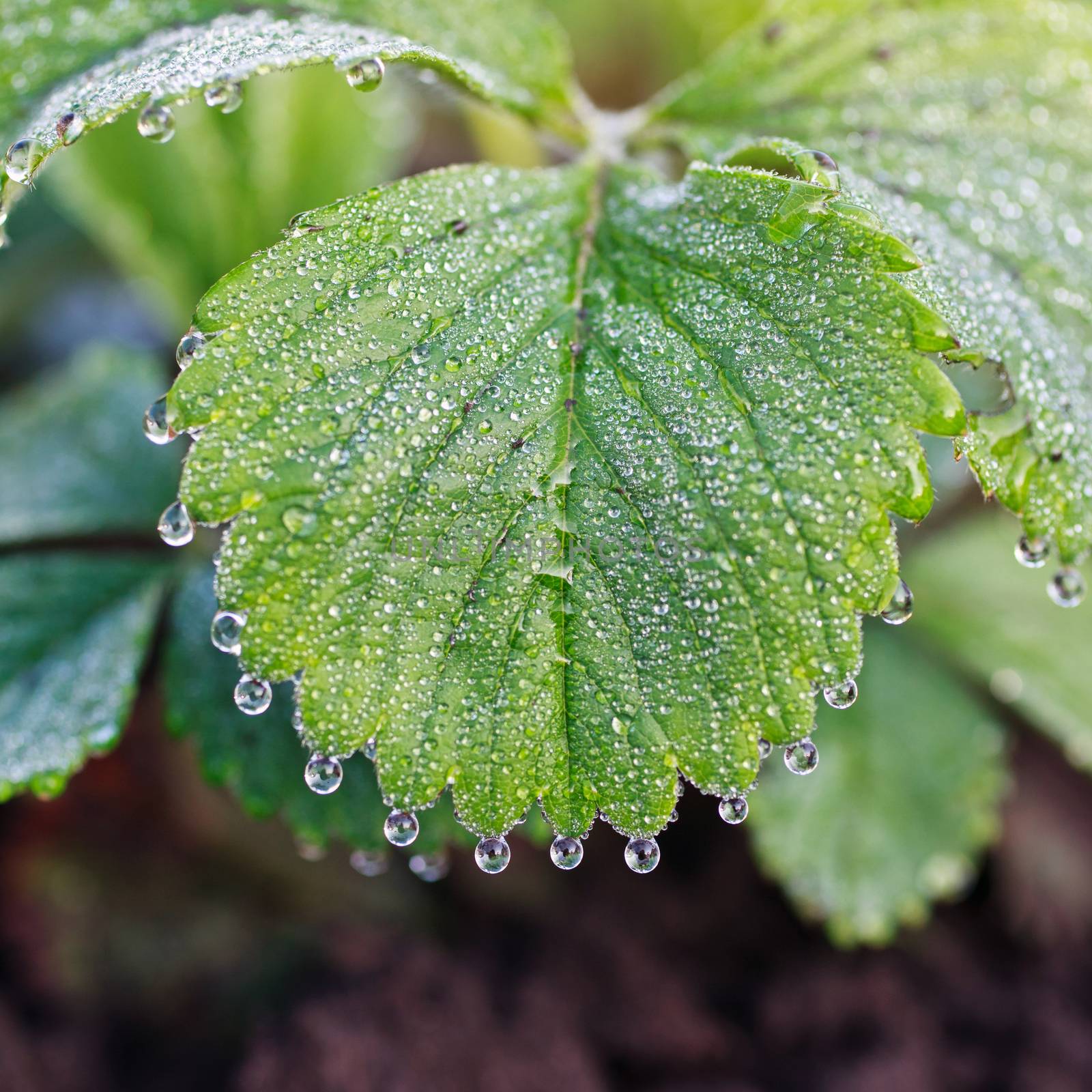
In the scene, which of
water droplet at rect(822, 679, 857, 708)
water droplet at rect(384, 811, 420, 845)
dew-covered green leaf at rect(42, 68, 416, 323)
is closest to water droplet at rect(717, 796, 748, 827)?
water droplet at rect(822, 679, 857, 708)

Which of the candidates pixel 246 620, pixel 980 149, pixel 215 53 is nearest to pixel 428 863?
pixel 246 620

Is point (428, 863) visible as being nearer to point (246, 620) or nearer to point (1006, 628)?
point (246, 620)

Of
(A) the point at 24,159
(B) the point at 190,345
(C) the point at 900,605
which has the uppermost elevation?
(A) the point at 24,159

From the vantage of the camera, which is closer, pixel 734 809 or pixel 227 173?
pixel 734 809

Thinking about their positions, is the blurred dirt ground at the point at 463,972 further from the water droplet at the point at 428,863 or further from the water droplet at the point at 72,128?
the water droplet at the point at 72,128

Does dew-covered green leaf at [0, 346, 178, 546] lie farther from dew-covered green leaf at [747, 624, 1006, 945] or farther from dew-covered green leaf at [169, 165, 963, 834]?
dew-covered green leaf at [747, 624, 1006, 945]

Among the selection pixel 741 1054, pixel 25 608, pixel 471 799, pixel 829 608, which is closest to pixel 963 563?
pixel 741 1054

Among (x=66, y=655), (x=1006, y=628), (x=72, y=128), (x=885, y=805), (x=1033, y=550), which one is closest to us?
(x=72, y=128)

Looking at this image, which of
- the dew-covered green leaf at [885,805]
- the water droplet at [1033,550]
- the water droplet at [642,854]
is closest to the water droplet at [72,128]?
the water droplet at [642,854]
